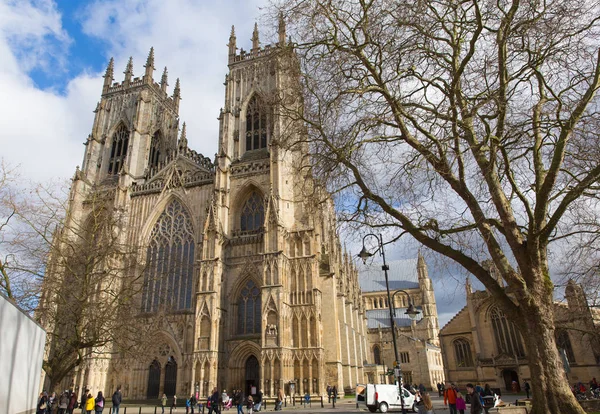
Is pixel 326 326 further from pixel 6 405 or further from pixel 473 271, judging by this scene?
pixel 6 405

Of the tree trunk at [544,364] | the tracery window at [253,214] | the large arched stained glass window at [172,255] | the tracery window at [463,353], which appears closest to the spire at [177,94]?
the large arched stained glass window at [172,255]

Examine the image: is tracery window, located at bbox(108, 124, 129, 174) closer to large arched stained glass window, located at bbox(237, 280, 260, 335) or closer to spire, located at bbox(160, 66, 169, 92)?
spire, located at bbox(160, 66, 169, 92)

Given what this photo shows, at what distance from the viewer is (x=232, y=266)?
27.7 metres

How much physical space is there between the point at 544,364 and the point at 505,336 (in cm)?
2730

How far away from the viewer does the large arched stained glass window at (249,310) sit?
2623cm

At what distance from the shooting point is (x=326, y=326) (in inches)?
1029

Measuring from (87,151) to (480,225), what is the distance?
36985 millimetres

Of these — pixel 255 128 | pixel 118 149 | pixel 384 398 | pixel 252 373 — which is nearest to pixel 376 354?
pixel 252 373

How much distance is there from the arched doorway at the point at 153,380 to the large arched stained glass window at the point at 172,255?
11.4 feet

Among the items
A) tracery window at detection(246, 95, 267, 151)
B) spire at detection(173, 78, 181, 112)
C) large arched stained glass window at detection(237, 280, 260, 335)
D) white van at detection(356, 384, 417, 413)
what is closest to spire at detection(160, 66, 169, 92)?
spire at detection(173, 78, 181, 112)

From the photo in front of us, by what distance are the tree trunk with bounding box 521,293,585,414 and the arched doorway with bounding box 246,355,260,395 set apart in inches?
804

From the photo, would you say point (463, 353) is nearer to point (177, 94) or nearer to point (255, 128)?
point (255, 128)

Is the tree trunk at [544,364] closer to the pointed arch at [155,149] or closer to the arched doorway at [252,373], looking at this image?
the arched doorway at [252,373]

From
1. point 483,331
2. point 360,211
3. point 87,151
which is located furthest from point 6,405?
point 87,151
